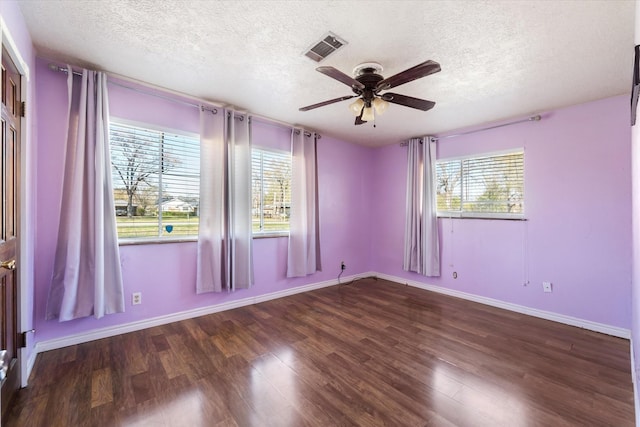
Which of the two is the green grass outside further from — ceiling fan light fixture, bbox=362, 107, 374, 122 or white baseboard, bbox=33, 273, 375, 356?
ceiling fan light fixture, bbox=362, 107, 374, 122

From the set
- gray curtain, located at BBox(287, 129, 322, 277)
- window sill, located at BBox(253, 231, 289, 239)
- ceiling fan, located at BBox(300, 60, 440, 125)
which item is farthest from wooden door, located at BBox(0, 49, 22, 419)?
gray curtain, located at BBox(287, 129, 322, 277)

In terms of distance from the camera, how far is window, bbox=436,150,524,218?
348cm

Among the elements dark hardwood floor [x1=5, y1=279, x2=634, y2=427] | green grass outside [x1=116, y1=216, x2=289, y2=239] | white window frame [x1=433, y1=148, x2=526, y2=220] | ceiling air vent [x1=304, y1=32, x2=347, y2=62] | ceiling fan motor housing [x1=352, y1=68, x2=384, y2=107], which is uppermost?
ceiling air vent [x1=304, y1=32, x2=347, y2=62]

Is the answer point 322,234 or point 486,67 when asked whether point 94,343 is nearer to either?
point 322,234

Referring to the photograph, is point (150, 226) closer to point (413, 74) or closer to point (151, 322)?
point (151, 322)

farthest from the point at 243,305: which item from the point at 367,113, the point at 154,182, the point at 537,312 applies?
the point at 537,312

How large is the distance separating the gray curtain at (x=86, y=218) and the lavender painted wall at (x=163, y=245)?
0.35 ft

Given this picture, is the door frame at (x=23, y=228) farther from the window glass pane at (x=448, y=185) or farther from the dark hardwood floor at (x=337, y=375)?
the window glass pane at (x=448, y=185)

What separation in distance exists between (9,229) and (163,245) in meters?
1.28

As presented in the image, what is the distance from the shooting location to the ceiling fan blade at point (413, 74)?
176 centimetres

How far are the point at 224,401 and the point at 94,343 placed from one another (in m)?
1.59

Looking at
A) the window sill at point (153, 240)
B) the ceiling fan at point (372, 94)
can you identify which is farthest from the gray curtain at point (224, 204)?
the ceiling fan at point (372, 94)

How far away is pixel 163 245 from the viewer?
2881mm

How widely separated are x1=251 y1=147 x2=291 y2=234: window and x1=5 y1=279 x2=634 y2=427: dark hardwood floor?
1.33 m
